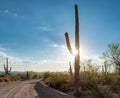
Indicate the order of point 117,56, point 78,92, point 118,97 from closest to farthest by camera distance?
point 118,97, point 78,92, point 117,56

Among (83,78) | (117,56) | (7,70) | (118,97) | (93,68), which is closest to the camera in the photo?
(118,97)

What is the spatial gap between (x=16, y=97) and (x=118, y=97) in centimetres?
943

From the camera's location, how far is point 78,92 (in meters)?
19.4

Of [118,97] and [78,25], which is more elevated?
[78,25]

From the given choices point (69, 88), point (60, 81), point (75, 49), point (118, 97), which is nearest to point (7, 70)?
point (60, 81)

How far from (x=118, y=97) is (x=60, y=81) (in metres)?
17.3

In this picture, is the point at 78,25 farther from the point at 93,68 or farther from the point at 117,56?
the point at 93,68

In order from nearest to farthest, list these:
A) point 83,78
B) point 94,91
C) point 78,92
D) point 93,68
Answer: point 94,91
point 78,92
point 83,78
point 93,68

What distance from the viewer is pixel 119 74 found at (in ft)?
58.8

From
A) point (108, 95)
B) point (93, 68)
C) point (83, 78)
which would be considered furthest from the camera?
point (93, 68)

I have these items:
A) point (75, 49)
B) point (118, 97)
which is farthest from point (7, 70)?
point (118, 97)

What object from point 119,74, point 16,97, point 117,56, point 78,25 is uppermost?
point 78,25

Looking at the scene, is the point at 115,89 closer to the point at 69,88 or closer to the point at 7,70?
the point at 69,88

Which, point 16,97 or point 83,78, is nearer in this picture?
point 16,97
